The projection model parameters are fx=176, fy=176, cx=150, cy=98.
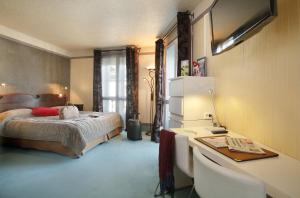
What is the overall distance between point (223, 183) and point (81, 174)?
2235 mm

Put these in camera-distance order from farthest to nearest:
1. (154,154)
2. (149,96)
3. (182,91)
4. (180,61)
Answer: (149,96), (154,154), (180,61), (182,91)

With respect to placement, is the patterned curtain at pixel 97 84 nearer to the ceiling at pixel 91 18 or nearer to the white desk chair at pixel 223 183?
the ceiling at pixel 91 18

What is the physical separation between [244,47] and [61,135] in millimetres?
3086

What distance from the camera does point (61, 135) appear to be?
10.2ft

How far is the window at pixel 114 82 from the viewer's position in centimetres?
548

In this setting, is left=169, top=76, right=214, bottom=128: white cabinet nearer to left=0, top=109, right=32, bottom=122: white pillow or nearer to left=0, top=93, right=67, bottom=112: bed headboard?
left=0, top=109, right=32, bottom=122: white pillow

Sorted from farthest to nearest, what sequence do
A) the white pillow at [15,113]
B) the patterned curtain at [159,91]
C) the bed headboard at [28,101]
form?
the patterned curtain at [159,91] → the bed headboard at [28,101] → the white pillow at [15,113]

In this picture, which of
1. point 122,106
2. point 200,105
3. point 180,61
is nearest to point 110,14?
point 180,61

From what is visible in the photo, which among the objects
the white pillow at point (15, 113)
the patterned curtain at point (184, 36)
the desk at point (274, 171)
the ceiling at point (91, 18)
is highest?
the ceiling at point (91, 18)

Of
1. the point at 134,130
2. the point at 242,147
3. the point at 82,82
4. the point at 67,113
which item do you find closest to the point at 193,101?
the point at 242,147

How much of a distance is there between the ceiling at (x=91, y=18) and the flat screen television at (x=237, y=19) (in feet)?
3.56

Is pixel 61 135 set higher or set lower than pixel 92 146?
higher

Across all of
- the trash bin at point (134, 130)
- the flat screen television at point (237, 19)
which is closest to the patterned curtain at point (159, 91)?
the trash bin at point (134, 130)

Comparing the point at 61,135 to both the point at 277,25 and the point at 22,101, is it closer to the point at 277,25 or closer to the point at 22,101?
the point at 22,101
